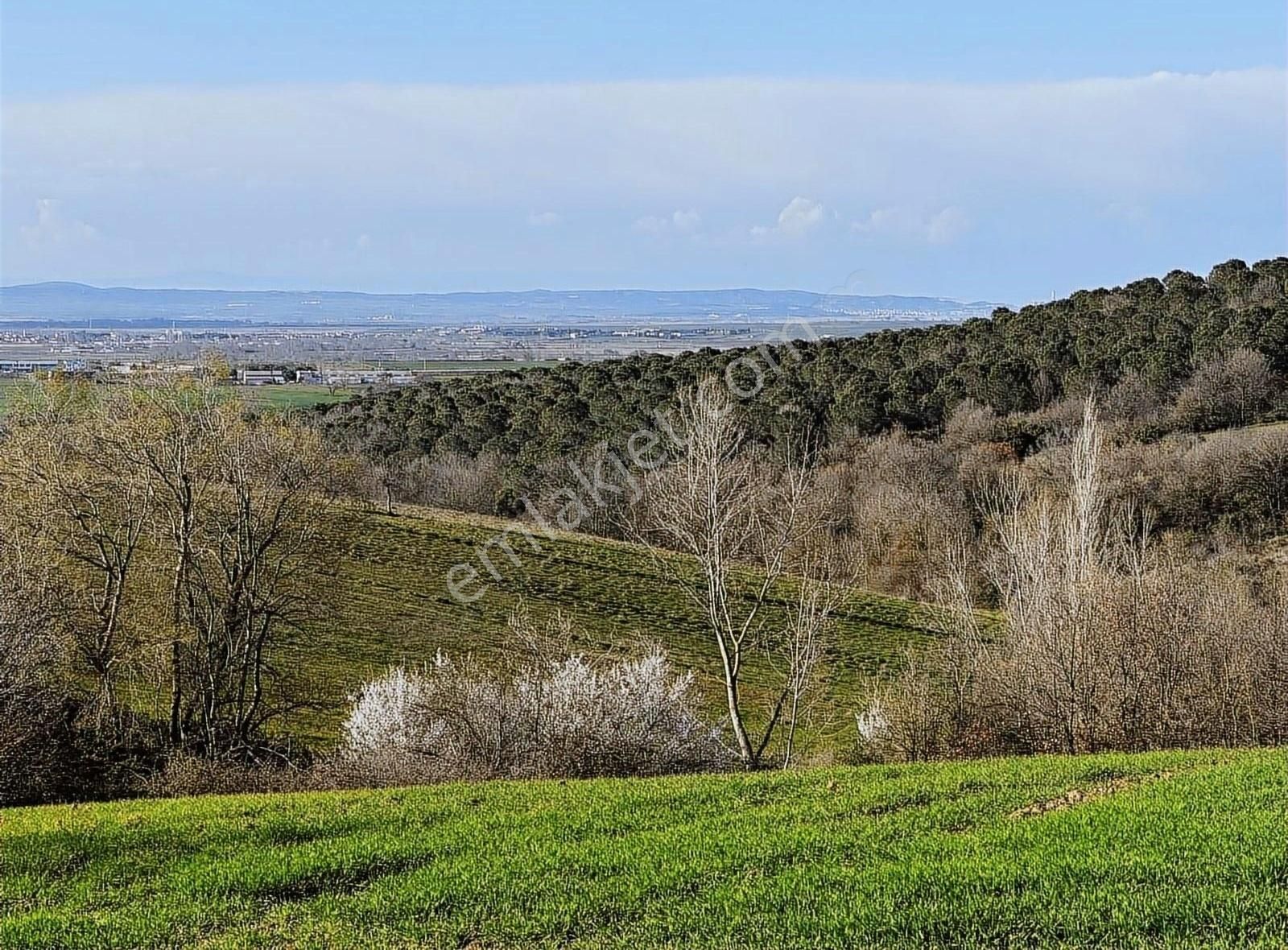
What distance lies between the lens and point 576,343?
83.6m

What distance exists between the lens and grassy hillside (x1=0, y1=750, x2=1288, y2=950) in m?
7.89

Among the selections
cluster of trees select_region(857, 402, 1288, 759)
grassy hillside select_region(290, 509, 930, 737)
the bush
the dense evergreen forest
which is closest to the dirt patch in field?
cluster of trees select_region(857, 402, 1288, 759)

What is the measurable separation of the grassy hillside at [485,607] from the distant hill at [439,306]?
18.4 m

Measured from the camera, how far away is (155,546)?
24828 millimetres

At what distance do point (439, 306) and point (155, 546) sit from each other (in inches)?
3822

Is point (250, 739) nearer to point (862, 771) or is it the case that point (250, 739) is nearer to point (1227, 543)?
point (862, 771)

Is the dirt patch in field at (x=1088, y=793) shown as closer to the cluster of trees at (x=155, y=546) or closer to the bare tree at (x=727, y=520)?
the bare tree at (x=727, y=520)

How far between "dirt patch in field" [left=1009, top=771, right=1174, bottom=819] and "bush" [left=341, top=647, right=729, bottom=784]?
7.66m

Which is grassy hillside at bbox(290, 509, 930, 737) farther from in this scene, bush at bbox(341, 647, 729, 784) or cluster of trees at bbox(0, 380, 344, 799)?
bush at bbox(341, 647, 729, 784)

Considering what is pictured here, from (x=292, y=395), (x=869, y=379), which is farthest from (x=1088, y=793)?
(x=869, y=379)

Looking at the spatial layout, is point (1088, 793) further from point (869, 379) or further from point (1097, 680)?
point (869, 379)

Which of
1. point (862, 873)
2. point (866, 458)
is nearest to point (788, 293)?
point (866, 458)

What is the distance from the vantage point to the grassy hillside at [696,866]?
7887mm

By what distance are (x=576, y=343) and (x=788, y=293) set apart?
63.4 feet
